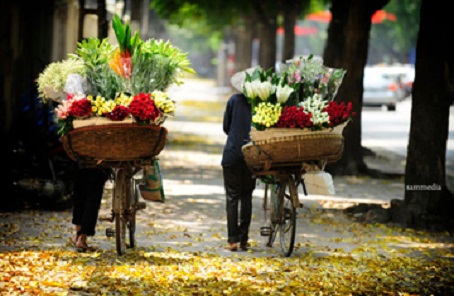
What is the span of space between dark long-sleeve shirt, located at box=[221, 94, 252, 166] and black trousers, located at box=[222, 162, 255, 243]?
0.11 m

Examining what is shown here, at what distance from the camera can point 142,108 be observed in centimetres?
942

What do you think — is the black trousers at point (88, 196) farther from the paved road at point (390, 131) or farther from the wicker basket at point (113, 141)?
the paved road at point (390, 131)

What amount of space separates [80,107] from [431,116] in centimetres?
594

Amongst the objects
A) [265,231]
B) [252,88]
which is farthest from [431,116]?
[252,88]

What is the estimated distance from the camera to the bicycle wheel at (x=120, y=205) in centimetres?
992

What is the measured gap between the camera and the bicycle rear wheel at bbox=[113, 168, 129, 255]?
9922mm

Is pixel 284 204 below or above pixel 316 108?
below

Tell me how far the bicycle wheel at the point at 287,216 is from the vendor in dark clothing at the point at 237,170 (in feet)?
1.12

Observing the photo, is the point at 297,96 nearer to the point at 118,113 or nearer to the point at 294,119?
the point at 294,119

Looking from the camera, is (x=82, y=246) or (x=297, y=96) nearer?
(x=82, y=246)

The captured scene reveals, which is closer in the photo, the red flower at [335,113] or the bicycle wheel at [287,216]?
the red flower at [335,113]

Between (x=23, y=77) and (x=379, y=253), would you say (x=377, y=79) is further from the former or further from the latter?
(x=379, y=253)

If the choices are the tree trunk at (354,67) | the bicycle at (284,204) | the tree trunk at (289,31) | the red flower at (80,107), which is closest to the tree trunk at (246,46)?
the tree trunk at (289,31)

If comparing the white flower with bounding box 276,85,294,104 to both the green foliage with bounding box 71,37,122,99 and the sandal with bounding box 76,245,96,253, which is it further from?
the sandal with bounding box 76,245,96,253
